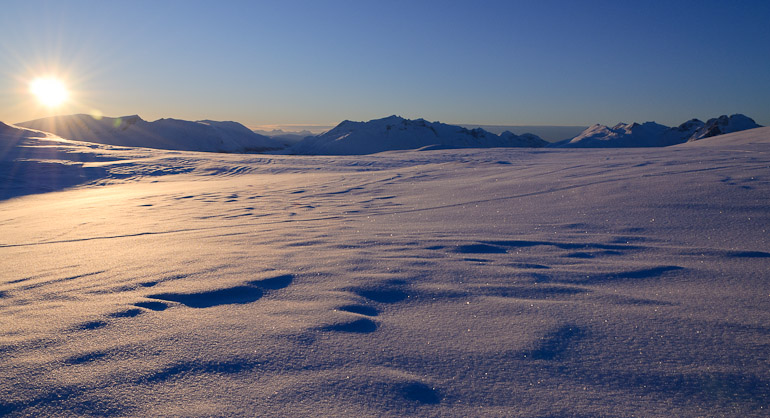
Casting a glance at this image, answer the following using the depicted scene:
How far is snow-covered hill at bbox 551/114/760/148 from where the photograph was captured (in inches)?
2554

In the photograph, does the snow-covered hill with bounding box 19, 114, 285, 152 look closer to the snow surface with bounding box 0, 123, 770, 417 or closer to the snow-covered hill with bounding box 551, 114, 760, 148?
the snow-covered hill with bounding box 551, 114, 760, 148

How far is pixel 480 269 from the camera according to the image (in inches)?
100.0

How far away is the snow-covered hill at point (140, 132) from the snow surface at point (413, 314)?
73858 millimetres

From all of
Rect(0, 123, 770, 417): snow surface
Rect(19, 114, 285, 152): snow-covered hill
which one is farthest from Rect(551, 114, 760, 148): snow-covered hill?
Rect(0, 123, 770, 417): snow surface

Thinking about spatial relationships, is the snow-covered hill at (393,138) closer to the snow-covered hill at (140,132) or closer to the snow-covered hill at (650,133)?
the snow-covered hill at (140,132)

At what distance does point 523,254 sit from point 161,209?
5.47 meters

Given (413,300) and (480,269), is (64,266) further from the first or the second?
(480,269)

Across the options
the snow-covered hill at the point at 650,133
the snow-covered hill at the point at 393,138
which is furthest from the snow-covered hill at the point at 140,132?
the snow-covered hill at the point at 650,133

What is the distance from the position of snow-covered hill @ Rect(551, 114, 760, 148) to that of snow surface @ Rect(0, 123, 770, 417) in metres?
63.5

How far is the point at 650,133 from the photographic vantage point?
81875mm

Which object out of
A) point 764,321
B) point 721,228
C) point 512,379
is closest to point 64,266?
point 512,379

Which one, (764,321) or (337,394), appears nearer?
(337,394)

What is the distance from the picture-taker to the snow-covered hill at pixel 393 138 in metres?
70.9

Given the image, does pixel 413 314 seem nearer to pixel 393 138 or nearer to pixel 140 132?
pixel 393 138
